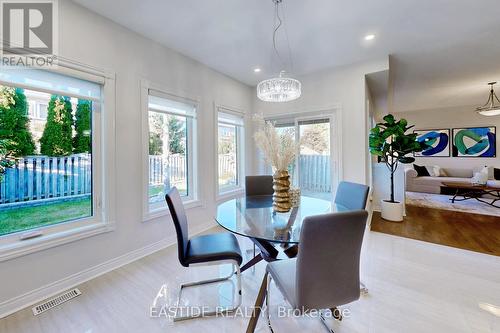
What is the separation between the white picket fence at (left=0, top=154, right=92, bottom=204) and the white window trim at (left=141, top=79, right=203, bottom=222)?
0.57 metres

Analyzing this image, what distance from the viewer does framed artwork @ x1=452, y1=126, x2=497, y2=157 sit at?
6.09m

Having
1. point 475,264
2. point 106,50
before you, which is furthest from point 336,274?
point 106,50

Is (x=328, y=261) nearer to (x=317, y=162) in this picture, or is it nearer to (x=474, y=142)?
(x=317, y=162)

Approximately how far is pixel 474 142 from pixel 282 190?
311 inches

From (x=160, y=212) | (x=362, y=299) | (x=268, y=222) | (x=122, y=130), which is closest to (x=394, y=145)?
(x=362, y=299)

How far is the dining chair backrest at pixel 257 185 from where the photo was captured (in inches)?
109

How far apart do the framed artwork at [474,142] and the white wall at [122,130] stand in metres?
7.97

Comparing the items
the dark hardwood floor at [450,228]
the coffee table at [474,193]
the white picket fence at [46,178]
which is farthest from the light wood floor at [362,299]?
the coffee table at [474,193]

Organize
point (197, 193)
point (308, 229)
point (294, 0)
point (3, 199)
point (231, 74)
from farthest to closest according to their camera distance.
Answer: point (231, 74), point (197, 193), point (294, 0), point (3, 199), point (308, 229)

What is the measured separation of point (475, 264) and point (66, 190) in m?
4.45

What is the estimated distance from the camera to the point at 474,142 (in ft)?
20.6

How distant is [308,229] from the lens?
1021mm

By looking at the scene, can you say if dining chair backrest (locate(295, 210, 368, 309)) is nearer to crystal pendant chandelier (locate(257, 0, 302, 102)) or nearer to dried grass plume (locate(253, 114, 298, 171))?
dried grass plume (locate(253, 114, 298, 171))

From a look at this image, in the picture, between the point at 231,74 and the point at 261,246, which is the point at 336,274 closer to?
the point at 261,246
